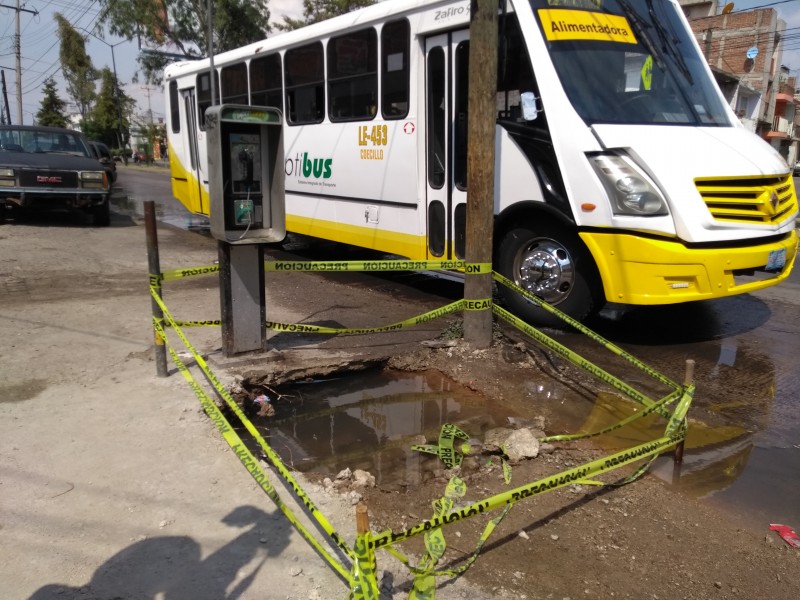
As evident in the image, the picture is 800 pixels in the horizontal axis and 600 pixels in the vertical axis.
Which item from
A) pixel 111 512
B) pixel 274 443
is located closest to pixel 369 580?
pixel 111 512

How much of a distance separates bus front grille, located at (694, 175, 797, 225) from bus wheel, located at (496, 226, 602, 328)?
3.60ft

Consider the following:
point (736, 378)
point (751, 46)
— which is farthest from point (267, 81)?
point (751, 46)

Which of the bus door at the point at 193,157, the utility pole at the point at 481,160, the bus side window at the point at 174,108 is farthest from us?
the bus side window at the point at 174,108

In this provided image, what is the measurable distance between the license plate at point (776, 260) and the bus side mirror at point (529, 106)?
7.75 feet

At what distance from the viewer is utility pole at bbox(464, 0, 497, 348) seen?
507 centimetres

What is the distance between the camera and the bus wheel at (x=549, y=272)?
5.90 m

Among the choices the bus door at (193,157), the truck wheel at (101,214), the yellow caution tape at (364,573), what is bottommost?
the yellow caution tape at (364,573)

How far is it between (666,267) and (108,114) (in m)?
64.1

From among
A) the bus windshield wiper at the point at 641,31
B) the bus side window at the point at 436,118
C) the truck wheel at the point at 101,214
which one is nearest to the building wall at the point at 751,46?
the truck wheel at the point at 101,214

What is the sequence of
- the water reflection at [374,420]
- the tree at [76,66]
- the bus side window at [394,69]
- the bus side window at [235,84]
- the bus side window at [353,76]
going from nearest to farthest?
the water reflection at [374,420], the bus side window at [394,69], the bus side window at [353,76], the bus side window at [235,84], the tree at [76,66]

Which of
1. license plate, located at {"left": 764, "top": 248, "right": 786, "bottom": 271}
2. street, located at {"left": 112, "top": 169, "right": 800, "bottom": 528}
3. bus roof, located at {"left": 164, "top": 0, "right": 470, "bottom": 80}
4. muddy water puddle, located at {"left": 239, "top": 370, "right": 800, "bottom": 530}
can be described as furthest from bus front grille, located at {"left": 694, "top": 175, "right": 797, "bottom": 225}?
bus roof, located at {"left": 164, "top": 0, "right": 470, "bottom": 80}

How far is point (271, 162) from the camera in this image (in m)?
5.30

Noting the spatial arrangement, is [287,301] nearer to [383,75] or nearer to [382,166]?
[382,166]

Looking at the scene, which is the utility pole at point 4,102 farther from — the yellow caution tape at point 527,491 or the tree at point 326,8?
the yellow caution tape at point 527,491
